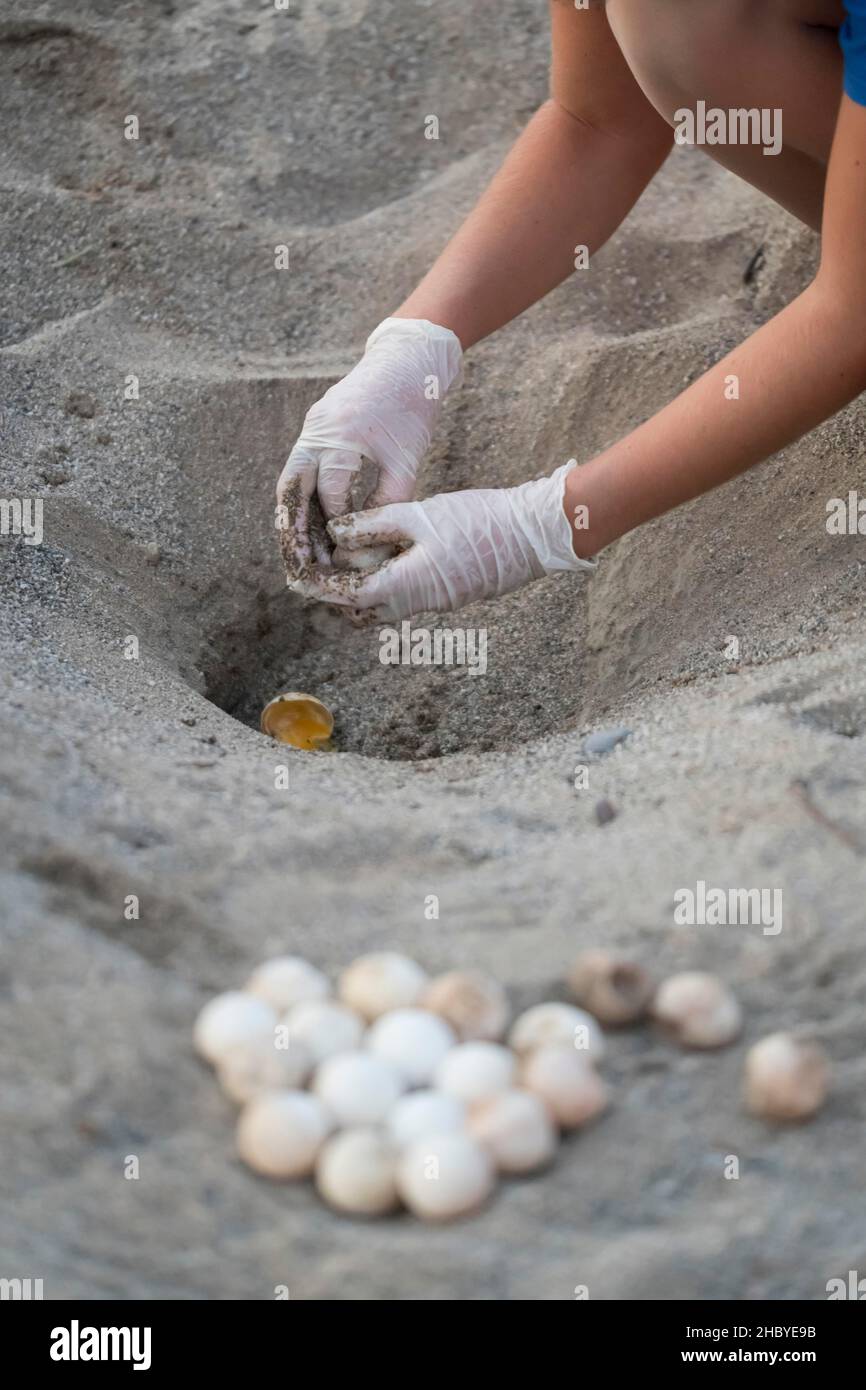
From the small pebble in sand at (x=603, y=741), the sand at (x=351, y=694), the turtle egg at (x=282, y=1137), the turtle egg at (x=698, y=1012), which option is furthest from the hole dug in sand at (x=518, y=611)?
the turtle egg at (x=282, y=1137)

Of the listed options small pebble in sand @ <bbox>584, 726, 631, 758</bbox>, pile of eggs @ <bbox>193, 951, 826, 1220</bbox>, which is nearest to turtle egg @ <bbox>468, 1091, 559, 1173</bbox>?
pile of eggs @ <bbox>193, 951, 826, 1220</bbox>

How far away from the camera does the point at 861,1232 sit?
3.34 feet

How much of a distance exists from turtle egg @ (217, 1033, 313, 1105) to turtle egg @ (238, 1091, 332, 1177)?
31 mm

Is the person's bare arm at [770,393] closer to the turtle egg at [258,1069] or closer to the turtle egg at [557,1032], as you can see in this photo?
the turtle egg at [557,1032]

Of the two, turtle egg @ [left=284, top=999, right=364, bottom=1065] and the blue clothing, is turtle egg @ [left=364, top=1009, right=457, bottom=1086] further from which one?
the blue clothing

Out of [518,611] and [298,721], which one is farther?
[518,611]

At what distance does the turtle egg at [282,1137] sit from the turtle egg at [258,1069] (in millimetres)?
31

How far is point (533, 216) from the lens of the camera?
2.08 m

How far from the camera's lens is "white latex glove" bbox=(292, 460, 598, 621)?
1.82 metres

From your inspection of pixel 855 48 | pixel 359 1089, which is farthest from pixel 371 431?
pixel 359 1089

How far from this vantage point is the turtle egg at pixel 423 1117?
3.40 feet

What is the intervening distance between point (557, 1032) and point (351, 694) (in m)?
1.21

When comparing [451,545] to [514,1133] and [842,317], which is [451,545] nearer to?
[842,317]

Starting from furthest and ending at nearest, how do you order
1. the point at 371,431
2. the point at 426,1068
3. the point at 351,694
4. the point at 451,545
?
the point at 351,694
the point at 371,431
the point at 451,545
the point at 426,1068
